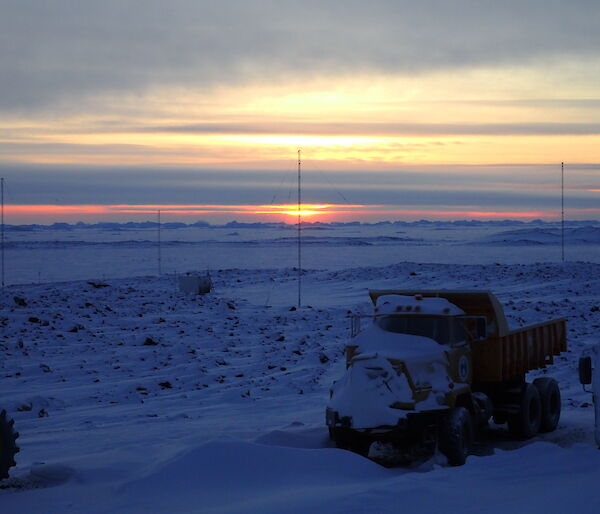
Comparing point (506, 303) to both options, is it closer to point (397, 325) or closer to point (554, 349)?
point (554, 349)

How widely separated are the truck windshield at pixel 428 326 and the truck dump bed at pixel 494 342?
2.18 ft

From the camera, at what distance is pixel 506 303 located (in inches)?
1137

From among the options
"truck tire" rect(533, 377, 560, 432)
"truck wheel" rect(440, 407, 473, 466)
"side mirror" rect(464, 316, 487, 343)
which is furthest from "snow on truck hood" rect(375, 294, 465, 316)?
"truck tire" rect(533, 377, 560, 432)

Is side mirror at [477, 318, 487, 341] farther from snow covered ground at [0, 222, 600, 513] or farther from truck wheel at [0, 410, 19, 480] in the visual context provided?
truck wheel at [0, 410, 19, 480]

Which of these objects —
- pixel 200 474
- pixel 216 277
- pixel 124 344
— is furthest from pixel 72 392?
pixel 216 277

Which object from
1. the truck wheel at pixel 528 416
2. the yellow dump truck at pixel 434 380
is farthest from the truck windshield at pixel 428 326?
the truck wheel at pixel 528 416

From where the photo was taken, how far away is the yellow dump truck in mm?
10695

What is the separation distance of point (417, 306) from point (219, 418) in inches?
180

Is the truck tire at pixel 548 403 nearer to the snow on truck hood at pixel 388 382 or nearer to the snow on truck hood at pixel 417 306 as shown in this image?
the snow on truck hood at pixel 417 306

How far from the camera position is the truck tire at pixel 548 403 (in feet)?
43.9

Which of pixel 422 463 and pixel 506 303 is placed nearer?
pixel 422 463

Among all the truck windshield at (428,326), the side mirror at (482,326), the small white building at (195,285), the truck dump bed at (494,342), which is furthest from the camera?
the small white building at (195,285)

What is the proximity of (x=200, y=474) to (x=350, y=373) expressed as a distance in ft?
8.00

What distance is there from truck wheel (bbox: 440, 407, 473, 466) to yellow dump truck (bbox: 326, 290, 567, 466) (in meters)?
0.01
